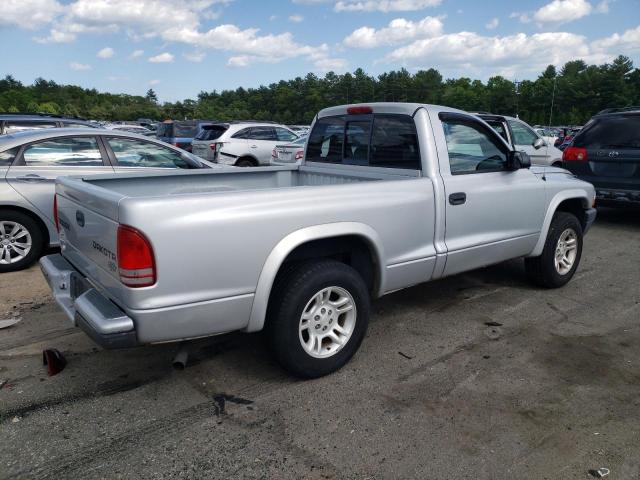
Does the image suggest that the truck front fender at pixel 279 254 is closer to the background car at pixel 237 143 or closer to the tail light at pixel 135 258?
the tail light at pixel 135 258

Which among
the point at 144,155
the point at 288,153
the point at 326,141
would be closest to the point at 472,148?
the point at 326,141

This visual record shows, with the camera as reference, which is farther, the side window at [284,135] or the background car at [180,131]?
the background car at [180,131]

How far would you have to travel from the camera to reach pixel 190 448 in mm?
2662

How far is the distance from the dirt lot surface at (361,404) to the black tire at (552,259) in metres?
0.56

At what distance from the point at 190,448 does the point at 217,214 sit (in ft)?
4.06

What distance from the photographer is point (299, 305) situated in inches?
122

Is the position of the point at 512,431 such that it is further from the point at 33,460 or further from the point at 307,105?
the point at 307,105

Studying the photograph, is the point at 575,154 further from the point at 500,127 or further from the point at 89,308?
the point at 89,308

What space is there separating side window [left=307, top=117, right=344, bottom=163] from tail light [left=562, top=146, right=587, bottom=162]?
17.5 ft

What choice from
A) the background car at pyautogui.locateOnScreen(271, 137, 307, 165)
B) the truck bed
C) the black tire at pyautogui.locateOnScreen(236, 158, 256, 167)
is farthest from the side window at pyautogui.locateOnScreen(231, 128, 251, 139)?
the truck bed

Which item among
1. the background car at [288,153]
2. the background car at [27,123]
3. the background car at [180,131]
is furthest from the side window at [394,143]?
the background car at [180,131]

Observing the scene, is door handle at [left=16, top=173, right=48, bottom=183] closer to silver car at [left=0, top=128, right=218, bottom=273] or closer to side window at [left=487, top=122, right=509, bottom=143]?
silver car at [left=0, top=128, right=218, bottom=273]

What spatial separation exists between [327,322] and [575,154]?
6.69 meters

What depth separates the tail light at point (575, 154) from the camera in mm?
8172
